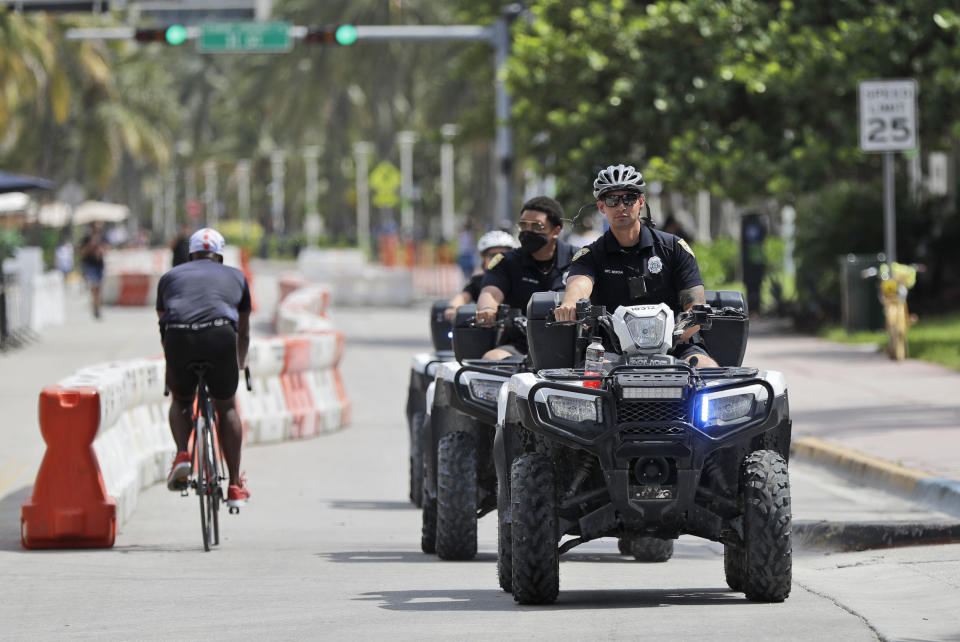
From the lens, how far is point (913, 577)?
9.55 m

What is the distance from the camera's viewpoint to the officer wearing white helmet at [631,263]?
8953 millimetres

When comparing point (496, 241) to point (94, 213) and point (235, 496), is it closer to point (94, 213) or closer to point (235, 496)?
point (235, 496)

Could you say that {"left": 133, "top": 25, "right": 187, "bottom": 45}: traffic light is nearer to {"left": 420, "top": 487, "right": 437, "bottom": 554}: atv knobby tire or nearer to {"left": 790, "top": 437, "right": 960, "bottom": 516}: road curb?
{"left": 790, "top": 437, "right": 960, "bottom": 516}: road curb

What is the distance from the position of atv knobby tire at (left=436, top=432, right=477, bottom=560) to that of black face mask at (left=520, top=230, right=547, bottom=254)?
130 centimetres

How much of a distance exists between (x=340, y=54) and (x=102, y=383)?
60.8m

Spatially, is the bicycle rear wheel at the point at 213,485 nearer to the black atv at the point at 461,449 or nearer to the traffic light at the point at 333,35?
the black atv at the point at 461,449

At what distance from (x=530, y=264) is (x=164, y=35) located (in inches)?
905

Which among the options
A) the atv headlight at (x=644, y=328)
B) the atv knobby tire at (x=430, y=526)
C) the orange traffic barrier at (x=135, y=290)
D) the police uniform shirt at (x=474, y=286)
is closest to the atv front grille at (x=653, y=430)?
the atv headlight at (x=644, y=328)

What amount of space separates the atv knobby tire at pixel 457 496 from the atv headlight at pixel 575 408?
194 centimetres

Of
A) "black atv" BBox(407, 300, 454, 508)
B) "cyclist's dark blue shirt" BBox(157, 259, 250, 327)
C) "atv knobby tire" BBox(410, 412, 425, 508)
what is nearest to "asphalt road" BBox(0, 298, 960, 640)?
"atv knobby tire" BBox(410, 412, 425, 508)

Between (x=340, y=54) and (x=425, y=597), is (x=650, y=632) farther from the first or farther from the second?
(x=340, y=54)

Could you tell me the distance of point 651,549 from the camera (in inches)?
415

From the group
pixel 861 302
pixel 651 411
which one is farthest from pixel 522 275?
pixel 861 302

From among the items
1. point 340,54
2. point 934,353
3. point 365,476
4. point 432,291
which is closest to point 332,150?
point 340,54
